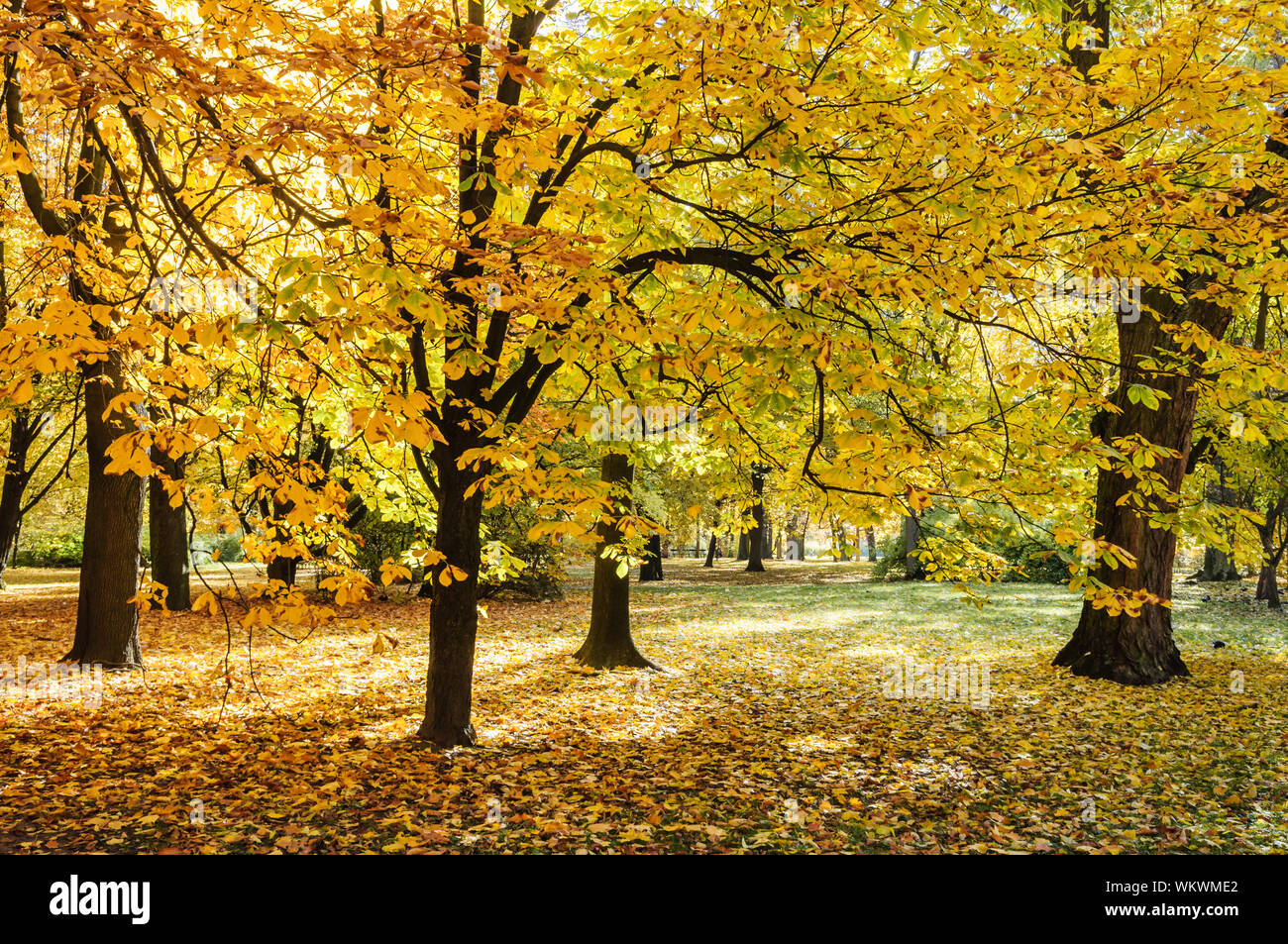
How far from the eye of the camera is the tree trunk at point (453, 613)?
6.79m

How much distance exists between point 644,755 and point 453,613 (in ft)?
7.60

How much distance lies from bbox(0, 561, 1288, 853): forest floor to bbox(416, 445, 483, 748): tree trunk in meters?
0.30

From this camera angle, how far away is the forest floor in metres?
5.38

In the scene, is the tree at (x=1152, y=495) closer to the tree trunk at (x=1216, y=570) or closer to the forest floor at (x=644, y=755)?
the forest floor at (x=644, y=755)

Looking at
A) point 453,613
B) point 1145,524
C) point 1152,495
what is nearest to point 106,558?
point 453,613

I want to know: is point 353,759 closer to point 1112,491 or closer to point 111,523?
point 111,523

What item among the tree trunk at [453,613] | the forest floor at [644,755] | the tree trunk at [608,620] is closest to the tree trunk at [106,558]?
the forest floor at [644,755]

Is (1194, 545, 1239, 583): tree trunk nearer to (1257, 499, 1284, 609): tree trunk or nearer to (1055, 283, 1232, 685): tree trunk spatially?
(1257, 499, 1284, 609): tree trunk

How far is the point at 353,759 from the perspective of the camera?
266 inches

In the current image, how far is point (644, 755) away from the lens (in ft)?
24.4

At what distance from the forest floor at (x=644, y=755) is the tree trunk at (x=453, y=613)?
299 millimetres

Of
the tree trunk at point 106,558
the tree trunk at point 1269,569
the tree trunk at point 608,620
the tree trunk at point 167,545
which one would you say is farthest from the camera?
Answer: the tree trunk at point 1269,569
